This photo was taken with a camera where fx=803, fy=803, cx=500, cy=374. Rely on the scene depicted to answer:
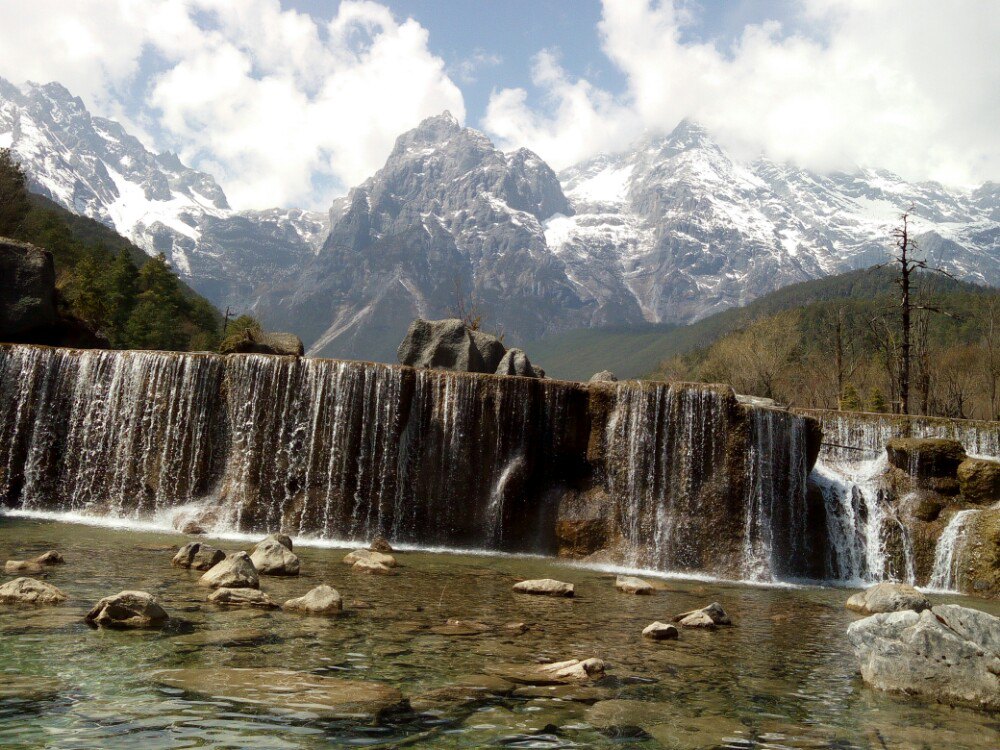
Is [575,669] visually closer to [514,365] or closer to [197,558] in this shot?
[197,558]

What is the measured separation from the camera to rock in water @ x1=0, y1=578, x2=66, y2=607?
1149 centimetres

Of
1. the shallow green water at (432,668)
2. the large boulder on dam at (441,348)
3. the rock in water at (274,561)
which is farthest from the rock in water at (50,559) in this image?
the large boulder on dam at (441,348)

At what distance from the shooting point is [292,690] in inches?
325

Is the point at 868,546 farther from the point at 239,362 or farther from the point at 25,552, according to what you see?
the point at 25,552

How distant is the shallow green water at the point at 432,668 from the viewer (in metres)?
7.20

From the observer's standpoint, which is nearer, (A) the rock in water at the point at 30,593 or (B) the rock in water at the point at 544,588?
(A) the rock in water at the point at 30,593

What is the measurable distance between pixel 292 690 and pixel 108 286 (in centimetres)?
6202

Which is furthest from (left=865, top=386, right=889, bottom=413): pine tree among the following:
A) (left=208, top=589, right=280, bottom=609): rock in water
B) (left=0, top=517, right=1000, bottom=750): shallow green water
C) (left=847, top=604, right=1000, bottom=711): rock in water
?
(left=208, top=589, right=280, bottom=609): rock in water

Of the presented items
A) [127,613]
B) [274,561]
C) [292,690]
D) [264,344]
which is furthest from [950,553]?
[264,344]

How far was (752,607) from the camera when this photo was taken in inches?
686

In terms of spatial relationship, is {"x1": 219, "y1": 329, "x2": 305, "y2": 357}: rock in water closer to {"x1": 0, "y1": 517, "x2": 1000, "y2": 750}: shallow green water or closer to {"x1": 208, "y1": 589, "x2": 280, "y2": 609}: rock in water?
{"x1": 0, "y1": 517, "x2": 1000, "y2": 750}: shallow green water

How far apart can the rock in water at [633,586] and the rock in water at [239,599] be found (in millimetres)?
8266

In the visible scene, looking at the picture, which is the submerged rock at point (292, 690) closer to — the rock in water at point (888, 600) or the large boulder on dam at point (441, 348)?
the rock in water at point (888, 600)

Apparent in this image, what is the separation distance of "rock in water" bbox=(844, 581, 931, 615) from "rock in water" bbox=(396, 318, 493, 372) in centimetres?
1964
